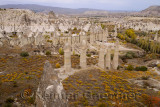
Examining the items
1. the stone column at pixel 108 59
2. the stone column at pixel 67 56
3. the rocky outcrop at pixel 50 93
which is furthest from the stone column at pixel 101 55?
the rocky outcrop at pixel 50 93

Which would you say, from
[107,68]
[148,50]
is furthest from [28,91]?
[148,50]

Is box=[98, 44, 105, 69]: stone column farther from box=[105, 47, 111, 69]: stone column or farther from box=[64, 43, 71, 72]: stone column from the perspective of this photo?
box=[64, 43, 71, 72]: stone column

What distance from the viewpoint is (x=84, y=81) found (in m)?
13.6

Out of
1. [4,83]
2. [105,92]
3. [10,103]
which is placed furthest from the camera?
[4,83]

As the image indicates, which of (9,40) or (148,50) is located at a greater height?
(9,40)

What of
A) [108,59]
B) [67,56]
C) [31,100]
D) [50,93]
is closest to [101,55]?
[108,59]

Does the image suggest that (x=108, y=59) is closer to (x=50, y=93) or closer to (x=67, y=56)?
(x=67, y=56)

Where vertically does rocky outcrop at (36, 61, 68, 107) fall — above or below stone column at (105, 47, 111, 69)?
above

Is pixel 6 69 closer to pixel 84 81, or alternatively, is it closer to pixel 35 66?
pixel 35 66

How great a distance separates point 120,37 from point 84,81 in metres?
36.0

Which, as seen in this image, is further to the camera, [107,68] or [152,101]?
[107,68]

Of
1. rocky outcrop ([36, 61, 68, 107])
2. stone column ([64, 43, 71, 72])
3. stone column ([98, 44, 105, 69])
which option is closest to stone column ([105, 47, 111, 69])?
stone column ([98, 44, 105, 69])

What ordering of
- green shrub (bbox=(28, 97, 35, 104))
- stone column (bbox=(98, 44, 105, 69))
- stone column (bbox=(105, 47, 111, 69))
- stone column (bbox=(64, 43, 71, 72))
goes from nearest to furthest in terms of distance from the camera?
green shrub (bbox=(28, 97, 35, 104)), stone column (bbox=(64, 43, 71, 72)), stone column (bbox=(98, 44, 105, 69)), stone column (bbox=(105, 47, 111, 69))

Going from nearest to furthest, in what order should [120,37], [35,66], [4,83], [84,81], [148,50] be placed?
[4,83], [84,81], [35,66], [148,50], [120,37]
